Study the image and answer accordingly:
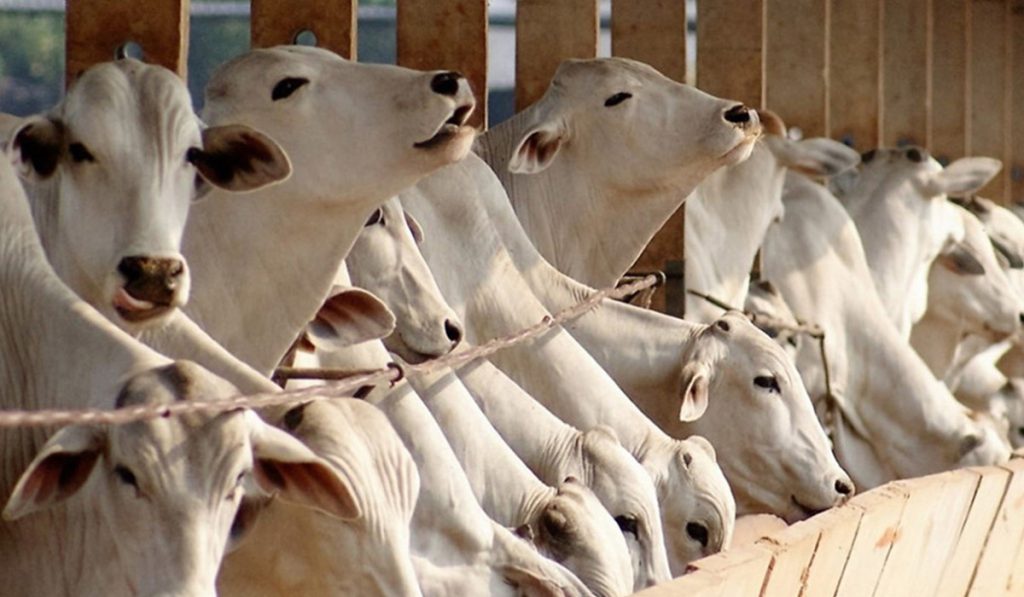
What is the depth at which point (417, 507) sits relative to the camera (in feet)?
17.4

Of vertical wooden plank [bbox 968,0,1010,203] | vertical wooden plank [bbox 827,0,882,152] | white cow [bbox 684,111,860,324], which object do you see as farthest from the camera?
vertical wooden plank [bbox 968,0,1010,203]

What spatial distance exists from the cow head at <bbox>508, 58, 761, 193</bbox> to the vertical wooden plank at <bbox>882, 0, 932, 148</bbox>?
18.4 feet

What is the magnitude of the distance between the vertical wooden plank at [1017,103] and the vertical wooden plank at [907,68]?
A: 2.06m

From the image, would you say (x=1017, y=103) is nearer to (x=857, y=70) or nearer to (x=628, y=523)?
(x=857, y=70)

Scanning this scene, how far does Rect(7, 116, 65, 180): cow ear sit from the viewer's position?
16.0 feet

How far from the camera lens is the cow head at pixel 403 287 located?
5961 mm

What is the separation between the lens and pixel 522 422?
620cm

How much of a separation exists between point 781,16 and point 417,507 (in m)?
5.86

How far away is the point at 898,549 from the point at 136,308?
94.5 inches

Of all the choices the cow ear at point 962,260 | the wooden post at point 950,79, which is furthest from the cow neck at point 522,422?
the wooden post at point 950,79

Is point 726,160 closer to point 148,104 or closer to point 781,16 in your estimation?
point 148,104

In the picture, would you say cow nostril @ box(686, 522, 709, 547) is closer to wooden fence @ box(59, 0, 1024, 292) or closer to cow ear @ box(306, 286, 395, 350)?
cow ear @ box(306, 286, 395, 350)

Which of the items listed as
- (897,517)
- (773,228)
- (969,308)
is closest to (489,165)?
(897,517)

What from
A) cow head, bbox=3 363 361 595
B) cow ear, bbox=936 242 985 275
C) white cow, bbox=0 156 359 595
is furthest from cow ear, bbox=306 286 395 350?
cow ear, bbox=936 242 985 275
